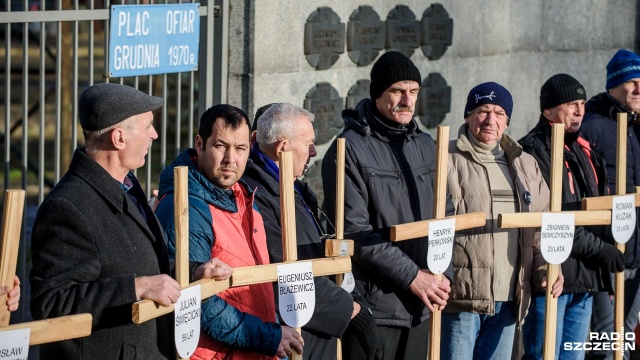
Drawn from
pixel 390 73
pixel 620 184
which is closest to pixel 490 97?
pixel 390 73

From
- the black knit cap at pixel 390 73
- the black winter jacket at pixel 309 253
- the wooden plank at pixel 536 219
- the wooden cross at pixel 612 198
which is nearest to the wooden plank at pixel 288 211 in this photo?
the black winter jacket at pixel 309 253

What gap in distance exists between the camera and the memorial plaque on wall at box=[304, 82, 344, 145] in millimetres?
6891

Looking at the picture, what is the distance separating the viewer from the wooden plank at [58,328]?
10.8 ft

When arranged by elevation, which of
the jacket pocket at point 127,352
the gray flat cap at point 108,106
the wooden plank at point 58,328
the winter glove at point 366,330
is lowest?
the winter glove at point 366,330

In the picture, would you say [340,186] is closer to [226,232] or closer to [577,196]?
[226,232]

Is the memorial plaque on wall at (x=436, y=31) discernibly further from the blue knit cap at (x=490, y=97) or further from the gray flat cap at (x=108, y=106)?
the gray flat cap at (x=108, y=106)

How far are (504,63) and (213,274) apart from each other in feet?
17.4

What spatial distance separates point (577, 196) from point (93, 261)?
329 centimetres

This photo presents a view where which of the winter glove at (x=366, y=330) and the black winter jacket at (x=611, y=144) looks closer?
the winter glove at (x=366, y=330)

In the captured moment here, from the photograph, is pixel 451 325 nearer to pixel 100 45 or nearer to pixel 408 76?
pixel 408 76

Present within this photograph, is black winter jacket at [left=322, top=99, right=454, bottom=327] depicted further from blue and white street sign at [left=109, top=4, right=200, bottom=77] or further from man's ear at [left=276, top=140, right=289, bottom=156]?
blue and white street sign at [left=109, top=4, right=200, bottom=77]

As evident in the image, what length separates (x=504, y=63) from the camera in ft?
28.8

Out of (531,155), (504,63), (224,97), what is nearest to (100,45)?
(504,63)

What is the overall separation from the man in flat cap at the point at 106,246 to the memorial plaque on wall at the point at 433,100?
4.12 m
